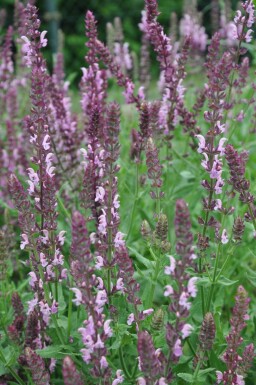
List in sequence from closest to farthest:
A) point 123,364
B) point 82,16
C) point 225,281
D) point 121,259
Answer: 1. point 121,259
2. point 123,364
3. point 225,281
4. point 82,16

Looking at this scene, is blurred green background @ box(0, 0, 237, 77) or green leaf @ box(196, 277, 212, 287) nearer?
green leaf @ box(196, 277, 212, 287)

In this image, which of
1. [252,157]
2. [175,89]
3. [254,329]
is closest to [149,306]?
[254,329]

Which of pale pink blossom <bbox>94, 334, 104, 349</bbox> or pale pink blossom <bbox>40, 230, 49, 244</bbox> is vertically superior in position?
pale pink blossom <bbox>40, 230, 49, 244</bbox>

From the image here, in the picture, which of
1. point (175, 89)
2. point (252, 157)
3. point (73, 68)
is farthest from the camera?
point (73, 68)

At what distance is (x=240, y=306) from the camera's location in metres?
1.92

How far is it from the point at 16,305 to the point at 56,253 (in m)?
0.32

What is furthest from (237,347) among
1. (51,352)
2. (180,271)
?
(51,352)

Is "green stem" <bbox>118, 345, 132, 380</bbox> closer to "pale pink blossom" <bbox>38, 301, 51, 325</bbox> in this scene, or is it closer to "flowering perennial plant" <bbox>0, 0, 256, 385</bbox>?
"flowering perennial plant" <bbox>0, 0, 256, 385</bbox>

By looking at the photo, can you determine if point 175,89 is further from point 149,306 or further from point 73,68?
point 73,68

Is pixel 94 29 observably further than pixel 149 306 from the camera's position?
Yes

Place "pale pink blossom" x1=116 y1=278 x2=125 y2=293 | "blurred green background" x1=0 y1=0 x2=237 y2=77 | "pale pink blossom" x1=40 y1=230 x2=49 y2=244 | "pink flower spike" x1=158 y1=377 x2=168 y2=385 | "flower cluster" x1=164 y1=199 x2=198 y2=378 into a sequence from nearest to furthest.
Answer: "flower cluster" x1=164 y1=199 x2=198 y2=378 → "pink flower spike" x1=158 y1=377 x2=168 y2=385 → "pale pink blossom" x1=116 y1=278 x2=125 y2=293 → "pale pink blossom" x1=40 y1=230 x2=49 y2=244 → "blurred green background" x1=0 y1=0 x2=237 y2=77

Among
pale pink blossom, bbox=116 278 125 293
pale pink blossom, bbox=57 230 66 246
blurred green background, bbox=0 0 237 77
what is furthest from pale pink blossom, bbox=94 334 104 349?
blurred green background, bbox=0 0 237 77

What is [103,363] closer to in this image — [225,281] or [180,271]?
[180,271]

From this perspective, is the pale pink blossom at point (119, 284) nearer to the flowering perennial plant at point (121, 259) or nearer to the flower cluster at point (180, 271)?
the flowering perennial plant at point (121, 259)
